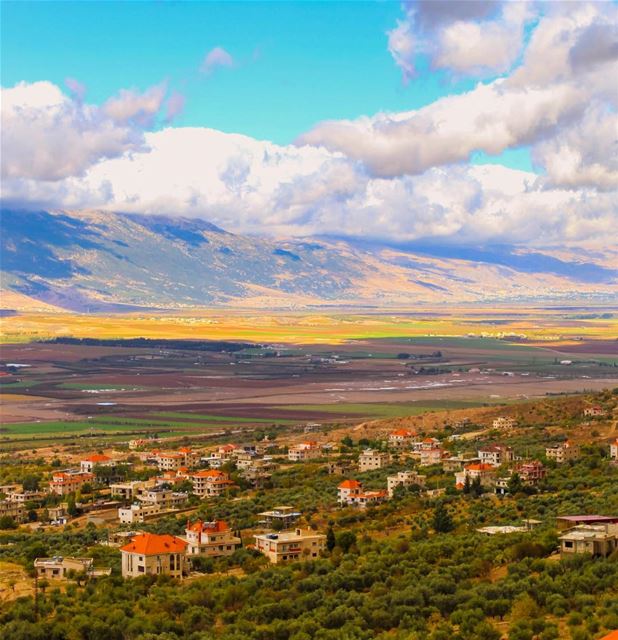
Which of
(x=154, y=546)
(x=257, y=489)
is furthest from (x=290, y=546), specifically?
(x=257, y=489)

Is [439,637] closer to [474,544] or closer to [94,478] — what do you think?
[474,544]

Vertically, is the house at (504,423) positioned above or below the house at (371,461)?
above

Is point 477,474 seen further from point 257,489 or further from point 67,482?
point 67,482

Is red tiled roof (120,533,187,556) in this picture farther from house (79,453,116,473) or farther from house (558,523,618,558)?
house (79,453,116,473)

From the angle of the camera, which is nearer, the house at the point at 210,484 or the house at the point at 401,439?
the house at the point at 210,484

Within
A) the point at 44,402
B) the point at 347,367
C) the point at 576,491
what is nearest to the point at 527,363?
the point at 347,367

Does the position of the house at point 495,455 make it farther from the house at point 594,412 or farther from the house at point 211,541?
the house at point 211,541

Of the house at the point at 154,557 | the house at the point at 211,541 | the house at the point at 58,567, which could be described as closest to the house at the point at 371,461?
the house at the point at 211,541
